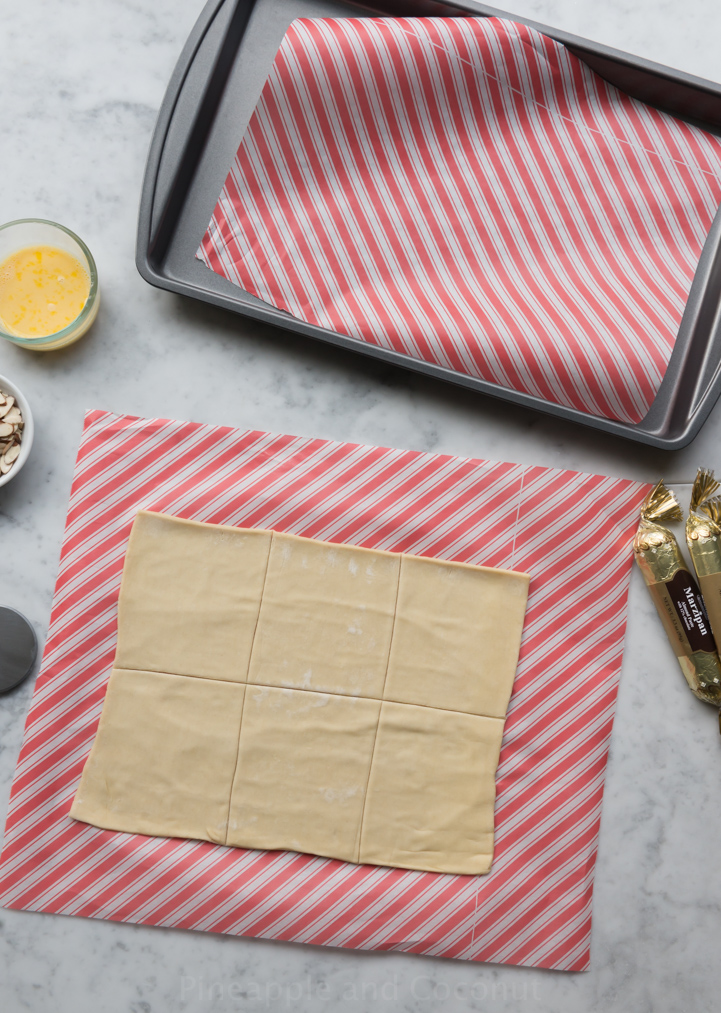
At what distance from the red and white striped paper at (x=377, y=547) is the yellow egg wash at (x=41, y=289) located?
176 millimetres

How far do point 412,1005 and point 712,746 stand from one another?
2.25 feet

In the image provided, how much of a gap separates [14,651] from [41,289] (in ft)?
2.04

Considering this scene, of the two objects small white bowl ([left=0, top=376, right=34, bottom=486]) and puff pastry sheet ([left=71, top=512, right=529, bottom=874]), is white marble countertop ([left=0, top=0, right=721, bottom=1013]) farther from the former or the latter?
puff pastry sheet ([left=71, top=512, right=529, bottom=874])

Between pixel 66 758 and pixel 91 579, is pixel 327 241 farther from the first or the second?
pixel 66 758

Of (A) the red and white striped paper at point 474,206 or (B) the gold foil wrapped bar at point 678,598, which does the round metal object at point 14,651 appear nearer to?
(A) the red and white striped paper at point 474,206

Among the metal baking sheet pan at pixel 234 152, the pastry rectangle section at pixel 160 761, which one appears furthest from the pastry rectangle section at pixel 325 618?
the metal baking sheet pan at pixel 234 152

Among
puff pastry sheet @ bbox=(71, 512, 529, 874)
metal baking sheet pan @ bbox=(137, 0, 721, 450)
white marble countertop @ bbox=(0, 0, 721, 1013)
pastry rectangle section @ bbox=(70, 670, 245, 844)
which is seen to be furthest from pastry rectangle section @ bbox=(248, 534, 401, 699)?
metal baking sheet pan @ bbox=(137, 0, 721, 450)

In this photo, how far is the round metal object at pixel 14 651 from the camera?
125cm

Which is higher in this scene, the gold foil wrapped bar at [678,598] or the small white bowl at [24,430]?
the gold foil wrapped bar at [678,598]

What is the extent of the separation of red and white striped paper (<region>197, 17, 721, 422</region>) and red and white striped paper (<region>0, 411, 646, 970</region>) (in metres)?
0.22

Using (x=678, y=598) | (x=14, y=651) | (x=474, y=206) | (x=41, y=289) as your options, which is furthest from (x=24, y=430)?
(x=678, y=598)

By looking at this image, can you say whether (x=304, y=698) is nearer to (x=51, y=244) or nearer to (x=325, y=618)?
(x=325, y=618)

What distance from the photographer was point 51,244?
1.27 m

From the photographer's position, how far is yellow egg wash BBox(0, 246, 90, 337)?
4.11ft
